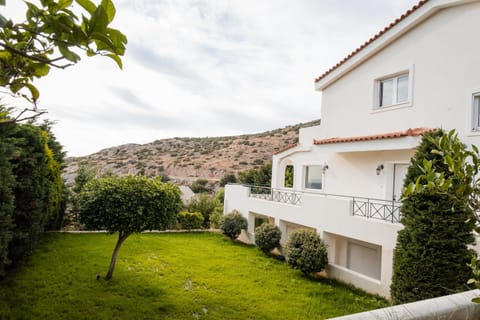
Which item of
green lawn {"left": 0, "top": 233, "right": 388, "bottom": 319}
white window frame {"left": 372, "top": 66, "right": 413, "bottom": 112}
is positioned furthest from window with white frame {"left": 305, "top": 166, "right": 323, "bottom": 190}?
green lawn {"left": 0, "top": 233, "right": 388, "bottom": 319}

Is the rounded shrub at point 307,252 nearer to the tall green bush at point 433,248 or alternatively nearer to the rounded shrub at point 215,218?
the tall green bush at point 433,248

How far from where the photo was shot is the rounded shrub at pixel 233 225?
18719 mm

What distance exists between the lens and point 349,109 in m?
15.0

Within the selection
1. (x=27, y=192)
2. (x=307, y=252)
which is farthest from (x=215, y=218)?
(x=27, y=192)

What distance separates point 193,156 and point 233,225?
144 feet

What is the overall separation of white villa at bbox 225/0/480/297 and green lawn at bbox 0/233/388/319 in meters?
2.08

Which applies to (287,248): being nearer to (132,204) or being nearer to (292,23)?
(132,204)

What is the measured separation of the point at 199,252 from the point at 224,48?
13423 millimetres

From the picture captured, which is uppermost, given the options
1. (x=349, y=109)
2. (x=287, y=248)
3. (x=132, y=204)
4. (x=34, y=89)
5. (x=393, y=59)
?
(x=393, y=59)

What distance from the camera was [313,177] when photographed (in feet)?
56.6

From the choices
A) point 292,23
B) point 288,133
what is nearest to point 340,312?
point 292,23

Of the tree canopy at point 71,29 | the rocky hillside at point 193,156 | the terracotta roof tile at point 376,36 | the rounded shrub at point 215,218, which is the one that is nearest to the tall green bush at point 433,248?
the terracotta roof tile at point 376,36

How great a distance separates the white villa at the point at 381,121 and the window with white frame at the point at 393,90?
0.04 metres

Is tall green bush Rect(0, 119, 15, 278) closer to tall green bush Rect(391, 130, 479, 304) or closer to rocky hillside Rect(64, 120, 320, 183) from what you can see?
tall green bush Rect(391, 130, 479, 304)
